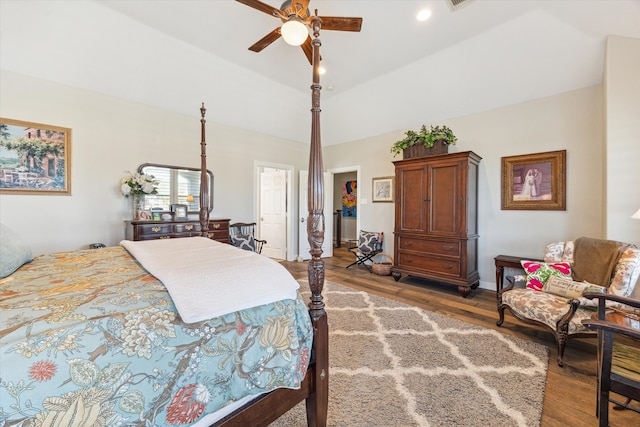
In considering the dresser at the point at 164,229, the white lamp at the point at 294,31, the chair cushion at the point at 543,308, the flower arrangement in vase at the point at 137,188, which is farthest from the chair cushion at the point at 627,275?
the flower arrangement in vase at the point at 137,188

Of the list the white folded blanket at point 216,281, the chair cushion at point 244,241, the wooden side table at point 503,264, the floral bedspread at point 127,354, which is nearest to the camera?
the floral bedspread at point 127,354

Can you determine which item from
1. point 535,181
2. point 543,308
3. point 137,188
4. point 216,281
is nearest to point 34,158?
point 137,188

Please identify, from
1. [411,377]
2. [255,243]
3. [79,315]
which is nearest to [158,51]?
[255,243]

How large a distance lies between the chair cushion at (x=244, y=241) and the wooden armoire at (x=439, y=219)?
8.05ft

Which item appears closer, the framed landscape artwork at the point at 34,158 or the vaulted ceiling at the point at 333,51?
the vaulted ceiling at the point at 333,51

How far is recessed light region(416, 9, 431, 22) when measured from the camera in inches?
101

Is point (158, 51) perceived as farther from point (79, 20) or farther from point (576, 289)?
point (576, 289)

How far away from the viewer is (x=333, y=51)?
10.7 ft

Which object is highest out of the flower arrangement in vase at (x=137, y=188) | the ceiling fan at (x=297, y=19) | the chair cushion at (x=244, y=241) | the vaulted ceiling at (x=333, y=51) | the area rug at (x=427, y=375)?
the vaulted ceiling at (x=333, y=51)

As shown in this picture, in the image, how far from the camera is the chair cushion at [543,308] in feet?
6.59

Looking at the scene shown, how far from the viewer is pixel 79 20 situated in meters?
2.55

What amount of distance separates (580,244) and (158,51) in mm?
5093

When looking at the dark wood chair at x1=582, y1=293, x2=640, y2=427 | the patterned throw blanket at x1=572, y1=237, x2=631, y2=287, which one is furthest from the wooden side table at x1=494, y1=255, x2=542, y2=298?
the dark wood chair at x1=582, y1=293, x2=640, y2=427

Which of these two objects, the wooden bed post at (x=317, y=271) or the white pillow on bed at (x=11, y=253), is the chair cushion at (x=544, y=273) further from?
the white pillow on bed at (x=11, y=253)
